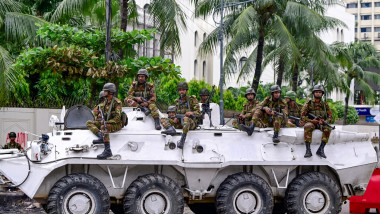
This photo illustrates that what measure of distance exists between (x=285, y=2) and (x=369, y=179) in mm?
13744

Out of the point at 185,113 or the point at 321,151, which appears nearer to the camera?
the point at 321,151

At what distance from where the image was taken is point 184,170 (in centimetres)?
1356

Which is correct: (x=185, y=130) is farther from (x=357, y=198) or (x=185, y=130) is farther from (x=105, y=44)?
(x=105, y=44)

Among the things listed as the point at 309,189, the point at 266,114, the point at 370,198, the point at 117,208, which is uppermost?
the point at 266,114

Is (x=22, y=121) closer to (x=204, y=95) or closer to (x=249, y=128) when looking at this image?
(x=204, y=95)

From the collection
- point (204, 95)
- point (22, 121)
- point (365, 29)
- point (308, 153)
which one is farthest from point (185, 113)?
point (365, 29)

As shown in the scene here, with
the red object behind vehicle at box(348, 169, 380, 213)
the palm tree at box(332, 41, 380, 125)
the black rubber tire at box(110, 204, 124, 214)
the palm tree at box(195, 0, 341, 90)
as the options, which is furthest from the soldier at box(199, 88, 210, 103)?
the palm tree at box(332, 41, 380, 125)

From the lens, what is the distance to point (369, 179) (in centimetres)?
1466

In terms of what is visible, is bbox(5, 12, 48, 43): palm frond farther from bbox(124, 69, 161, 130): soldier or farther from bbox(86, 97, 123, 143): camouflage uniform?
bbox(86, 97, 123, 143): camouflage uniform

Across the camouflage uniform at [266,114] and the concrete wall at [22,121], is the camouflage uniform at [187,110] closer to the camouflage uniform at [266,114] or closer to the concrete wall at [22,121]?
the camouflage uniform at [266,114]

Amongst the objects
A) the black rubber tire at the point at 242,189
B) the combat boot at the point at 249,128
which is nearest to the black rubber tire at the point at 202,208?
the black rubber tire at the point at 242,189

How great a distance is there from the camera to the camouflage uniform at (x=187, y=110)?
Result: 44.7ft

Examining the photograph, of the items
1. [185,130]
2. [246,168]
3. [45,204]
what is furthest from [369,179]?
[45,204]

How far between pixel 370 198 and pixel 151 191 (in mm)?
5124
